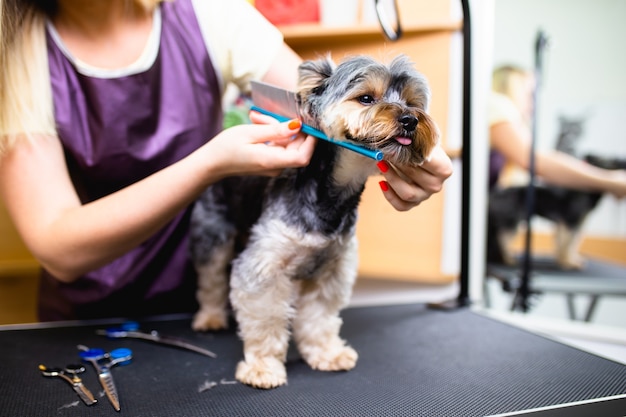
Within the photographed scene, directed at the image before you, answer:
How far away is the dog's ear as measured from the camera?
71 centimetres

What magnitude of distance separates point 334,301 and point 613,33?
1420 mm

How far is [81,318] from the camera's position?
3.74 feet

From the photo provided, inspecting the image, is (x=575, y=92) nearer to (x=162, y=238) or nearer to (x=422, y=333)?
(x=422, y=333)

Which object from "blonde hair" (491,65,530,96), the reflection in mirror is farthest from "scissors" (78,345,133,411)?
"blonde hair" (491,65,530,96)

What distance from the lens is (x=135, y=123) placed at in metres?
0.97

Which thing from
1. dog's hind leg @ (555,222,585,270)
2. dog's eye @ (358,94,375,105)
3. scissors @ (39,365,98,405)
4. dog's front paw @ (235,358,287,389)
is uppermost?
dog's eye @ (358,94,375,105)

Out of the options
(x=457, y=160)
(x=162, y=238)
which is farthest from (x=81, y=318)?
(x=457, y=160)

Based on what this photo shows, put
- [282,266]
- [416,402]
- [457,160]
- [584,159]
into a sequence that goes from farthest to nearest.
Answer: [584,159], [457,160], [282,266], [416,402]

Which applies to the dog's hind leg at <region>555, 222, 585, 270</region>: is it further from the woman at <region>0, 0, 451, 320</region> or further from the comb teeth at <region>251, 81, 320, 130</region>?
the comb teeth at <region>251, 81, 320, 130</region>

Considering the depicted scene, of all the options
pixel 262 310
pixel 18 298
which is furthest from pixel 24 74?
pixel 18 298

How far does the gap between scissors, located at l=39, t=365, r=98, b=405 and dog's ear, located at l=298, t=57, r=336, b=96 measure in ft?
1.77

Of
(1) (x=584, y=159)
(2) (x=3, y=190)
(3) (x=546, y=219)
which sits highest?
(2) (x=3, y=190)

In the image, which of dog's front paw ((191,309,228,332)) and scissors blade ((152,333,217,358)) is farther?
dog's front paw ((191,309,228,332))

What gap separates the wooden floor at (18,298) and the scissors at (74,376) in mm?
886
